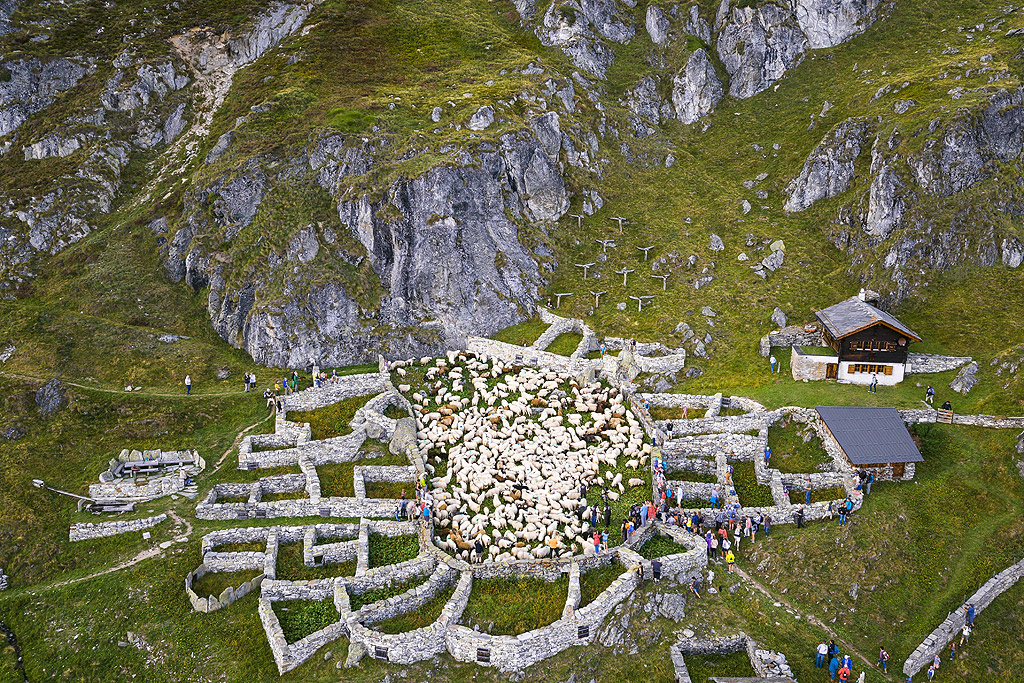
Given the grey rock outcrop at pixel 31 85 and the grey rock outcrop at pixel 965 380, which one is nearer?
the grey rock outcrop at pixel 965 380

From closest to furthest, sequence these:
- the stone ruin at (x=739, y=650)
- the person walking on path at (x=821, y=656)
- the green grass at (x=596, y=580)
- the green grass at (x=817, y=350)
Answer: the stone ruin at (x=739, y=650), the person walking on path at (x=821, y=656), the green grass at (x=596, y=580), the green grass at (x=817, y=350)

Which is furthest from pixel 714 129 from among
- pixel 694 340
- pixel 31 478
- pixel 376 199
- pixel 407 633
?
pixel 31 478

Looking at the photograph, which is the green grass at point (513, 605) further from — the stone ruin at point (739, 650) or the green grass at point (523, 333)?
the green grass at point (523, 333)

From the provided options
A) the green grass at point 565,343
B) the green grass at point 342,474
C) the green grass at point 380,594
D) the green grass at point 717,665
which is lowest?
the green grass at point 717,665

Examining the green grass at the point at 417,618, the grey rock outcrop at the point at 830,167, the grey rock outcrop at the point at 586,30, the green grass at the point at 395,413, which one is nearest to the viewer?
the green grass at the point at 417,618

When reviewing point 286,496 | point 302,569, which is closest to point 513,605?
point 302,569

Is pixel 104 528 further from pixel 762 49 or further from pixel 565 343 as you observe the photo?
pixel 762 49

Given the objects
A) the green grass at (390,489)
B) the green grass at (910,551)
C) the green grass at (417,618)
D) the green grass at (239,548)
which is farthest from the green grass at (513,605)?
the green grass at (239,548)
